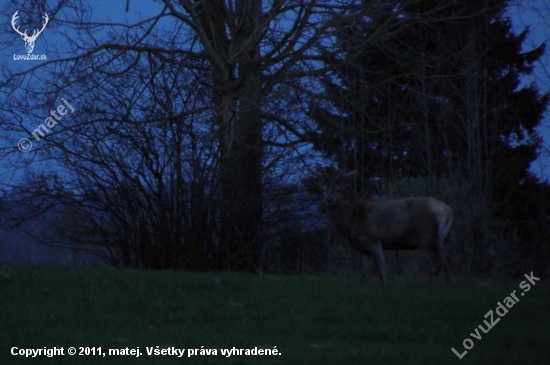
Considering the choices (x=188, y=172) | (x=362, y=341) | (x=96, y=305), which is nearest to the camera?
(x=362, y=341)

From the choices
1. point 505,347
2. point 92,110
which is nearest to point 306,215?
point 92,110

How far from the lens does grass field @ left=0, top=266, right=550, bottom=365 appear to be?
796 centimetres

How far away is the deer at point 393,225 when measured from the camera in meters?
13.7

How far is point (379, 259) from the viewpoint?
13648 mm

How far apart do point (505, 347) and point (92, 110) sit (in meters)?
13.8

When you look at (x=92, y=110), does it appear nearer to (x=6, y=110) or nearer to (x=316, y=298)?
(x=6, y=110)

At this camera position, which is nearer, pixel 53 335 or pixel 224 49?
pixel 53 335

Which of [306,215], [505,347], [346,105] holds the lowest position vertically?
[505,347]

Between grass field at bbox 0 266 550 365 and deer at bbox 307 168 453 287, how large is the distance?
62 cm

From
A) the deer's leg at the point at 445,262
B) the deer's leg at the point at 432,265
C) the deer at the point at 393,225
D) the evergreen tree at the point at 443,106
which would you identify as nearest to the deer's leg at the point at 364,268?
the deer at the point at 393,225

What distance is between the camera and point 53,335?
8.41 metres

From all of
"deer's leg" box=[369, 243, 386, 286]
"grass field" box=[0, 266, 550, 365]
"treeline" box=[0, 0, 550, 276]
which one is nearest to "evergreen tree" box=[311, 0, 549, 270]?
"treeline" box=[0, 0, 550, 276]

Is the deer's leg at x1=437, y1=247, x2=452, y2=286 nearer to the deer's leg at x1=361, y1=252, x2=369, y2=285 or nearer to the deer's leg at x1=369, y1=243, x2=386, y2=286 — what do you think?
Result: the deer's leg at x1=369, y1=243, x2=386, y2=286

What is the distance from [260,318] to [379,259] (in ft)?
13.7
